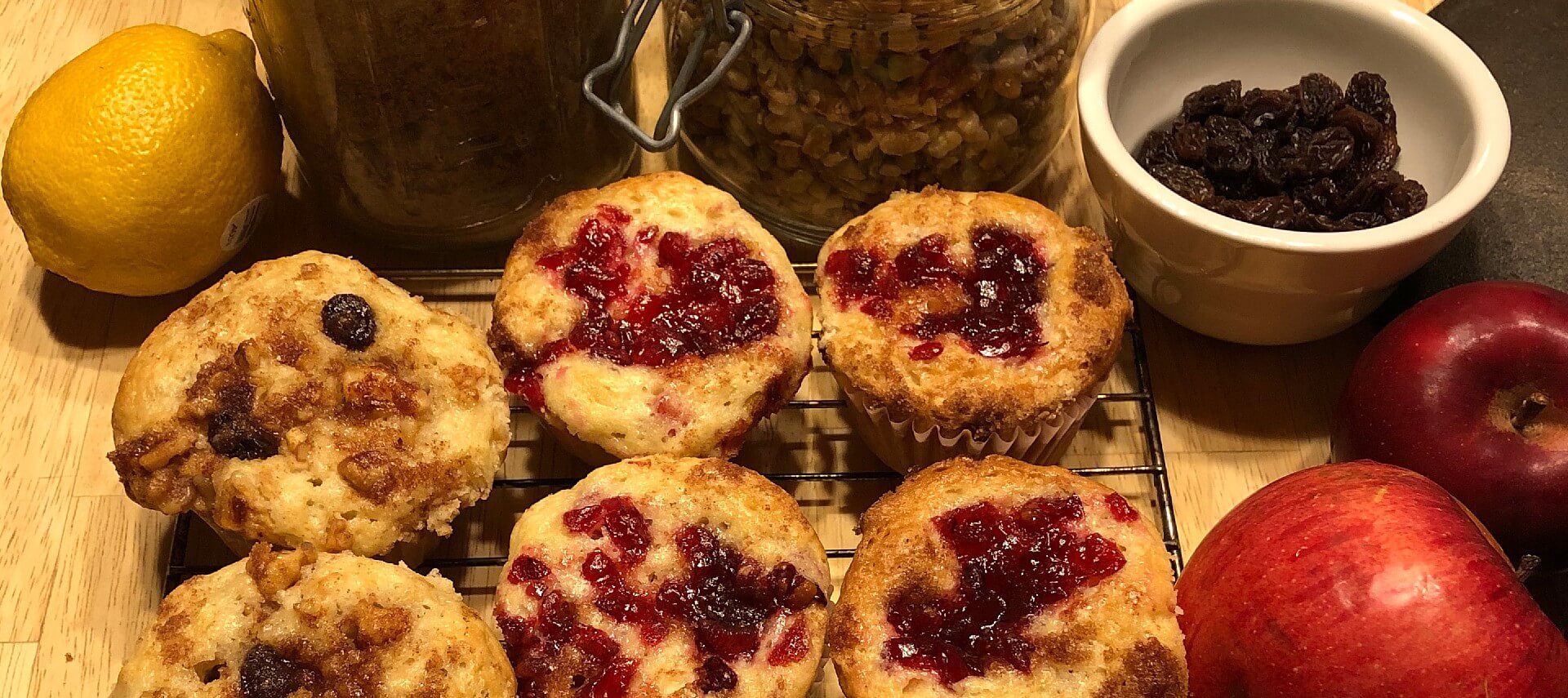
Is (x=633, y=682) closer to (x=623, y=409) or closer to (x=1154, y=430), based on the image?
(x=623, y=409)

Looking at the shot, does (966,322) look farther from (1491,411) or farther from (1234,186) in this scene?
(1491,411)

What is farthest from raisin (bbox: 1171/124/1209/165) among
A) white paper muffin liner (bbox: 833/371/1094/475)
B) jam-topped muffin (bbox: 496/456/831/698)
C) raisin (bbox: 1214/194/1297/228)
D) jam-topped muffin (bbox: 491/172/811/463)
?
jam-topped muffin (bbox: 496/456/831/698)

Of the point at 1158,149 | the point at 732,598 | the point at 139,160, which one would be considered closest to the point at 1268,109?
the point at 1158,149

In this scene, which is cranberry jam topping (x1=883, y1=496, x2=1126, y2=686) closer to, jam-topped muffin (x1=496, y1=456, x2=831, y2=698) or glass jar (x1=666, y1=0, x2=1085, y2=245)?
jam-topped muffin (x1=496, y1=456, x2=831, y2=698)

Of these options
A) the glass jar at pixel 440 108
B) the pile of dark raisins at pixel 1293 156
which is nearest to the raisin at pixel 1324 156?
the pile of dark raisins at pixel 1293 156

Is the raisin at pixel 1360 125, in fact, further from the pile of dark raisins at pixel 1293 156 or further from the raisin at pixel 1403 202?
the raisin at pixel 1403 202

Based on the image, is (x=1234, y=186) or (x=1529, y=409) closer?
(x=1529, y=409)
